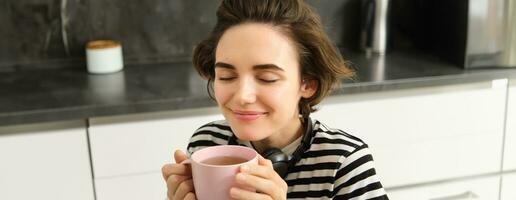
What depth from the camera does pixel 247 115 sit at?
35.3 inches

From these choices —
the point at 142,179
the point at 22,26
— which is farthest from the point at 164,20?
the point at 142,179

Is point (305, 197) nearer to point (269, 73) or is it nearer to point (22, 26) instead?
point (269, 73)

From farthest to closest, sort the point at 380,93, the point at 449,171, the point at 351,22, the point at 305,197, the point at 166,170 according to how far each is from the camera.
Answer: the point at 351,22, the point at 449,171, the point at 380,93, the point at 305,197, the point at 166,170

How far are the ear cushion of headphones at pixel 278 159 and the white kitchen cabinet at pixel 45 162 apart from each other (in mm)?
743

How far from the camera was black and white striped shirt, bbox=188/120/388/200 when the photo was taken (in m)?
0.96

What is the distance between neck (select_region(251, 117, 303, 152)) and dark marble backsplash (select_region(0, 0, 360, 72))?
1.13 meters

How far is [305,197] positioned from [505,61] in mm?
1131

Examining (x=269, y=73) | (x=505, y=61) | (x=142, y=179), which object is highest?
(x=269, y=73)

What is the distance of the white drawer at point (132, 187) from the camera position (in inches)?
63.9

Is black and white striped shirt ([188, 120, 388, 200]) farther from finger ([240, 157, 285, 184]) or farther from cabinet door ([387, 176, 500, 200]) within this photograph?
cabinet door ([387, 176, 500, 200])

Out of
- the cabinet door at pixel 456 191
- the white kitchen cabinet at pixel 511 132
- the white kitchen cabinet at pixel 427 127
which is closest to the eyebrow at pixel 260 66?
the white kitchen cabinet at pixel 427 127

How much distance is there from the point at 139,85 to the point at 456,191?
3.41 ft

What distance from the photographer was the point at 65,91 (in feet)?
5.58

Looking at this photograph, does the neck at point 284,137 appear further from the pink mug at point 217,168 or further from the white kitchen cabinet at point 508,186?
the white kitchen cabinet at point 508,186
